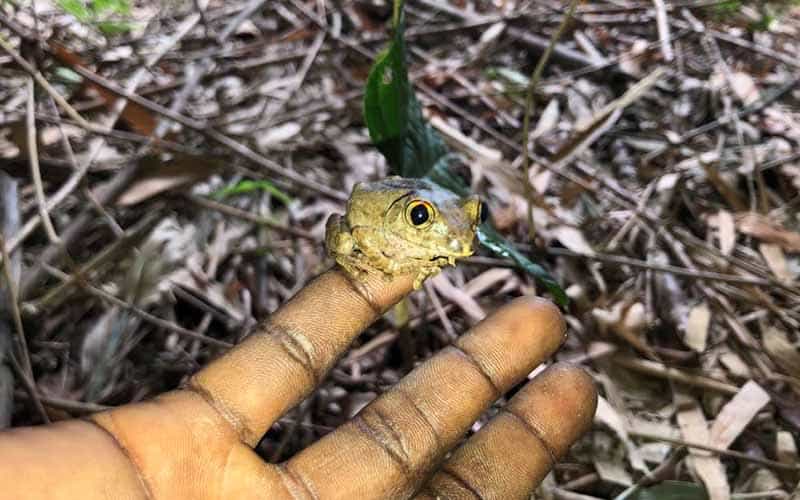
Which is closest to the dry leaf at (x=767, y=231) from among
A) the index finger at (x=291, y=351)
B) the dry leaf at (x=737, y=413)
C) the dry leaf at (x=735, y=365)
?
the dry leaf at (x=735, y=365)

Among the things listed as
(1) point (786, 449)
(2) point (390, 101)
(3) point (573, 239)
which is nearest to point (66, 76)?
(2) point (390, 101)

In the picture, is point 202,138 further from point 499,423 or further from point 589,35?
point 589,35

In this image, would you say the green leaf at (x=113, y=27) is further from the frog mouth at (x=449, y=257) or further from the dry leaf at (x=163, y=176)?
the frog mouth at (x=449, y=257)

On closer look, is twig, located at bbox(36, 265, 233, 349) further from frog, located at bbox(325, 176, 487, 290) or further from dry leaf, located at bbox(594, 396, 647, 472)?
dry leaf, located at bbox(594, 396, 647, 472)

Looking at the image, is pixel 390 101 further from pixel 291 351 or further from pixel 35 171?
pixel 35 171

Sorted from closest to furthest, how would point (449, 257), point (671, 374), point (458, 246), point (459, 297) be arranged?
point (458, 246)
point (449, 257)
point (671, 374)
point (459, 297)

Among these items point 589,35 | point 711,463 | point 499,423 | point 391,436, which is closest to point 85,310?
point 391,436

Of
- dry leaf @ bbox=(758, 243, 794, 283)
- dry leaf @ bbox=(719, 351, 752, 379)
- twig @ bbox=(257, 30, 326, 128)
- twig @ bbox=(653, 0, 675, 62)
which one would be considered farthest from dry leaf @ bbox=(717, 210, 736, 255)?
twig @ bbox=(257, 30, 326, 128)
